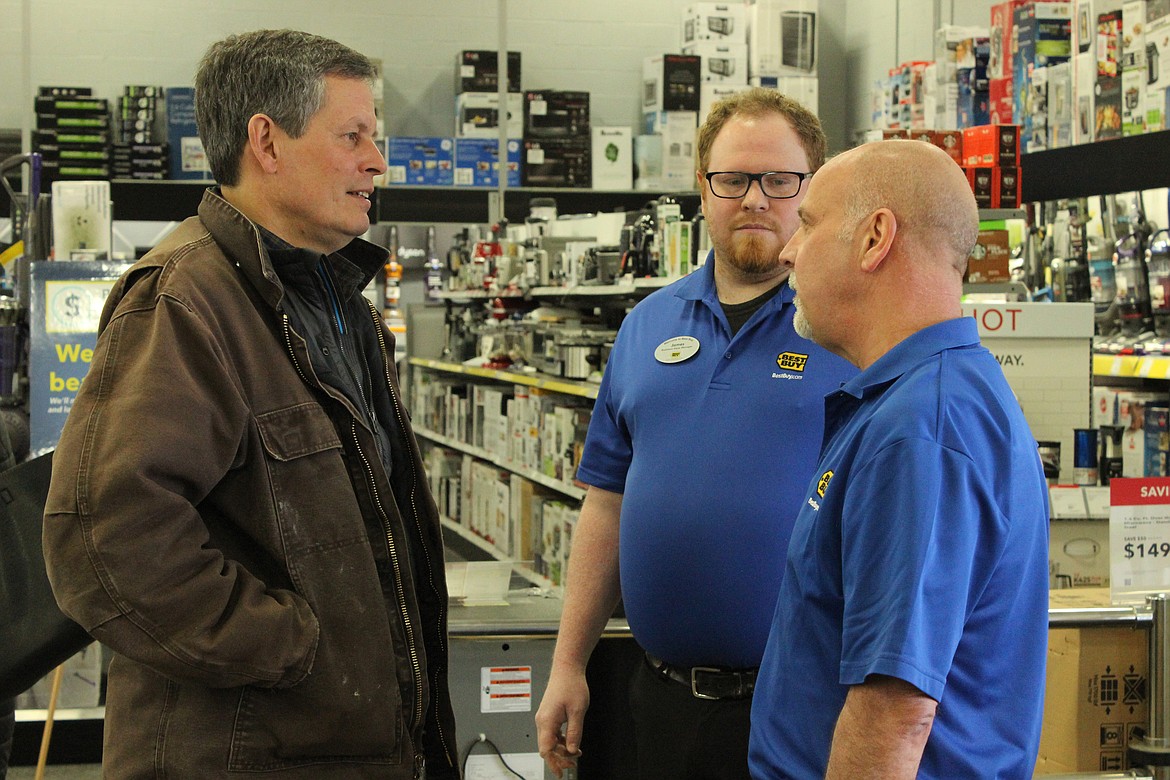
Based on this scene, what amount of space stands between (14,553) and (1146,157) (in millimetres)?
3362

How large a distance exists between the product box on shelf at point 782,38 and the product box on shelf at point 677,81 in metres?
0.46

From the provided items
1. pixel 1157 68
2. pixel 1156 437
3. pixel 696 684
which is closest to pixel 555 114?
pixel 1157 68

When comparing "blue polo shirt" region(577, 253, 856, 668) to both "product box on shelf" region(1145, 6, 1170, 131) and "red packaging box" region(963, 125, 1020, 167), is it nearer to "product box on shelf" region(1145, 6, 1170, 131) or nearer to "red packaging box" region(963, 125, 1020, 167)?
"red packaging box" region(963, 125, 1020, 167)

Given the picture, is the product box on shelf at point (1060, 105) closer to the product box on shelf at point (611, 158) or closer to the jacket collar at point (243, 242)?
the product box on shelf at point (611, 158)

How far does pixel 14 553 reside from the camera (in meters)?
1.91

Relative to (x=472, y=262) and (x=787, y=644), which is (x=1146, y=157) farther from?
(x=472, y=262)

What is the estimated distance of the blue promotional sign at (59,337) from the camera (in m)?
4.07

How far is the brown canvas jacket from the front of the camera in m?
1.46

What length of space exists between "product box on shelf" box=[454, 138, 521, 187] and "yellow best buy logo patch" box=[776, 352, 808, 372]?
23.9ft

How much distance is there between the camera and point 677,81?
→ 30.3 feet

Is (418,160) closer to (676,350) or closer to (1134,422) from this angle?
(1134,422)

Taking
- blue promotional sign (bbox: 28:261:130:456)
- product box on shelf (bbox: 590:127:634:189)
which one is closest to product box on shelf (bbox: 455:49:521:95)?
product box on shelf (bbox: 590:127:634:189)

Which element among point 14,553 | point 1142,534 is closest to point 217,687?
point 14,553

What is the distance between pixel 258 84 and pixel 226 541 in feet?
2.08
